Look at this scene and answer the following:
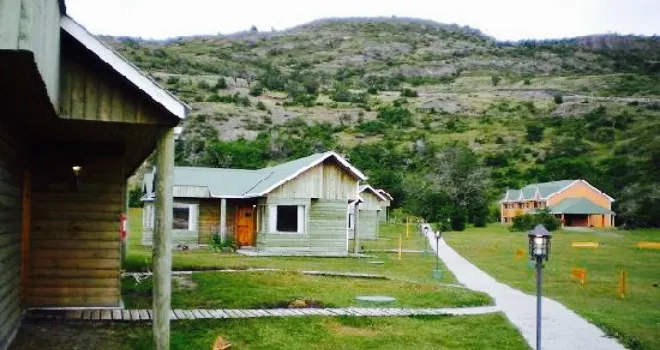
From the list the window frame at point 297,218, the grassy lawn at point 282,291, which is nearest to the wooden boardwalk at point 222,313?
the grassy lawn at point 282,291

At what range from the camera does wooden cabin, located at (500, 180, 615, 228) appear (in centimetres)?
6781

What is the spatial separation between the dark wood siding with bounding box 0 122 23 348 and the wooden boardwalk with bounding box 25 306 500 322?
35.5 inches

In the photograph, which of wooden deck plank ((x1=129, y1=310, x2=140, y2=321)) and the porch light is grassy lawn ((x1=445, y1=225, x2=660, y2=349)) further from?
wooden deck plank ((x1=129, y1=310, x2=140, y2=321))

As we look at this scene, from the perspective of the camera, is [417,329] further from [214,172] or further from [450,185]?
[450,185]

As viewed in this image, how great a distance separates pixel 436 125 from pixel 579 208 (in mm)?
52739

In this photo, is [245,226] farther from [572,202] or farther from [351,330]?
[572,202]

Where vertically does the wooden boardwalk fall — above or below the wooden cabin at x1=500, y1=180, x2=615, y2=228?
below

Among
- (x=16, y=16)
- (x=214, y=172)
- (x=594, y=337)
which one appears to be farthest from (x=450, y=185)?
(x=16, y=16)

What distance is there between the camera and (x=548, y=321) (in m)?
14.1

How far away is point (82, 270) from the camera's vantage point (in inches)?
523

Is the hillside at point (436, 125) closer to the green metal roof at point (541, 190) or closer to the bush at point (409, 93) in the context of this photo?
the bush at point (409, 93)

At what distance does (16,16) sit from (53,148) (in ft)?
28.7

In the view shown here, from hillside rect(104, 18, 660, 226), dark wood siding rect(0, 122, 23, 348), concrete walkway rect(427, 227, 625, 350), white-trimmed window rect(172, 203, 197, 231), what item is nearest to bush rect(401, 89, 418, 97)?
hillside rect(104, 18, 660, 226)

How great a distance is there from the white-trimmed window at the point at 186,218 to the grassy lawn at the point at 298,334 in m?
21.8
